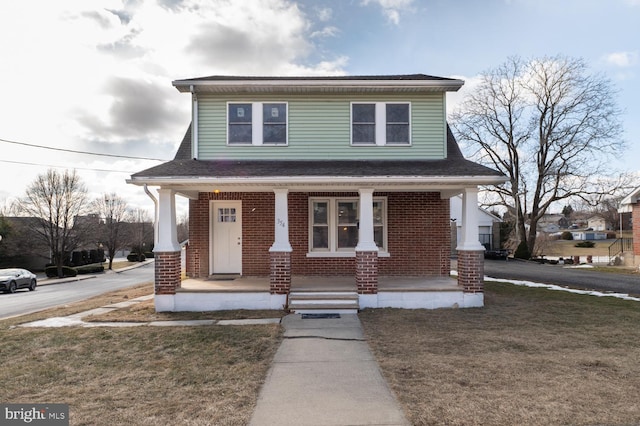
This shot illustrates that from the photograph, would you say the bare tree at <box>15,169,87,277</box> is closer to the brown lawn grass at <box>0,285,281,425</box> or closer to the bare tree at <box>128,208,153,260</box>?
the bare tree at <box>128,208,153,260</box>

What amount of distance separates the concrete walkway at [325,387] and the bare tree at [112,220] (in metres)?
42.7

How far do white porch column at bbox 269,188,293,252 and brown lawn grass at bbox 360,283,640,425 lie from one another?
236 cm

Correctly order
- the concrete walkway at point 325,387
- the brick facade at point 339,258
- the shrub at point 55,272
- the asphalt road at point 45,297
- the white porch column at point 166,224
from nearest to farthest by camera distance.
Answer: the concrete walkway at point 325,387 → the white porch column at point 166,224 → the brick facade at point 339,258 → the asphalt road at point 45,297 → the shrub at point 55,272

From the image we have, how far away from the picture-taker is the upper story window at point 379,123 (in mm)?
10234

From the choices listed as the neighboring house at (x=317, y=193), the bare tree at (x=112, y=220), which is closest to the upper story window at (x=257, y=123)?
the neighboring house at (x=317, y=193)

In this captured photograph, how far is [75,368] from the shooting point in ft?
16.5

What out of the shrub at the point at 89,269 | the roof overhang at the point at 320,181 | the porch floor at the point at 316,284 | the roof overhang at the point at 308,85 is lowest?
the shrub at the point at 89,269

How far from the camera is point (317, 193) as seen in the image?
35.2 feet

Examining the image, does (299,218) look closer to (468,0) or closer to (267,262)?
(267,262)

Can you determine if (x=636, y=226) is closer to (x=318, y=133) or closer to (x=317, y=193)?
(x=317, y=193)

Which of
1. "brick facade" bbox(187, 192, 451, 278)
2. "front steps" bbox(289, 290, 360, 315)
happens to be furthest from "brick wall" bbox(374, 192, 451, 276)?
"front steps" bbox(289, 290, 360, 315)

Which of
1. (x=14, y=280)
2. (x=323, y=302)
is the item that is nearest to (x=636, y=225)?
(x=323, y=302)

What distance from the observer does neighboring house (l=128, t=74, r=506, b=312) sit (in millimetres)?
8523

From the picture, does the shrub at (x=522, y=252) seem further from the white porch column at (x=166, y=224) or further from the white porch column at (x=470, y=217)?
the white porch column at (x=166, y=224)
